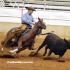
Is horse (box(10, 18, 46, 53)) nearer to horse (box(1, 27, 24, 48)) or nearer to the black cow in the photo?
horse (box(1, 27, 24, 48))

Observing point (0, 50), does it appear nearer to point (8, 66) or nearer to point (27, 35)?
point (27, 35)

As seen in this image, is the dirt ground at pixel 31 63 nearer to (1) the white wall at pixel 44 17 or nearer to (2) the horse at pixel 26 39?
(2) the horse at pixel 26 39

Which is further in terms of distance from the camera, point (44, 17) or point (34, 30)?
point (44, 17)

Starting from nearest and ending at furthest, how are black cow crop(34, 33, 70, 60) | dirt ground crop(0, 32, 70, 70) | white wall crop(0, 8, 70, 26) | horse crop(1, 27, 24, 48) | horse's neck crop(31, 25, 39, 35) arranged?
dirt ground crop(0, 32, 70, 70), black cow crop(34, 33, 70, 60), horse's neck crop(31, 25, 39, 35), horse crop(1, 27, 24, 48), white wall crop(0, 8, 70, 26)

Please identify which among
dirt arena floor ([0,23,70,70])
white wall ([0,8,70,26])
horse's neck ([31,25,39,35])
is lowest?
white wall ([0,8,70,26])

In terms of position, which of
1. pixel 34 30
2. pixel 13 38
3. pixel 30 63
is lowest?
pixel 30 63

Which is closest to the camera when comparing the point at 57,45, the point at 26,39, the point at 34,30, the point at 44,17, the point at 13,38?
the point at 57,45

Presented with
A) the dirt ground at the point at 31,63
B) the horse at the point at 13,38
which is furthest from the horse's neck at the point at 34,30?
the dirt ground at the point at 31,63

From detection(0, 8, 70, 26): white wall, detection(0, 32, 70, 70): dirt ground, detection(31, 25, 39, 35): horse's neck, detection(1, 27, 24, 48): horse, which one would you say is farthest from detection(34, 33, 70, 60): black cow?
detection(0, 8, 70, 26): white wall

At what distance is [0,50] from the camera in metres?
12.8

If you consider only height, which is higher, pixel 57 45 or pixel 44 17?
pixel 57 45

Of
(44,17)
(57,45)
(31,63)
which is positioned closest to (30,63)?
(31,63)

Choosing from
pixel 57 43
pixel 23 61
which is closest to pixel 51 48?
pixel 57 43

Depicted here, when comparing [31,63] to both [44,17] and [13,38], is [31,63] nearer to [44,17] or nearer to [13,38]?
[13,38]
